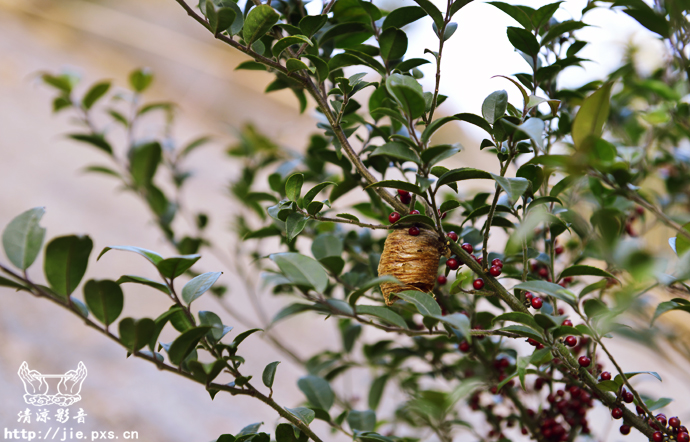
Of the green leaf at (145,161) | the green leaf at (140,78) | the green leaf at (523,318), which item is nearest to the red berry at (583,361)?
the green leaf at (523,318)

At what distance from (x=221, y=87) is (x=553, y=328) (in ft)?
9.17

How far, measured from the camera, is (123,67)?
2.88m

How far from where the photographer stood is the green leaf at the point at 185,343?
44cm

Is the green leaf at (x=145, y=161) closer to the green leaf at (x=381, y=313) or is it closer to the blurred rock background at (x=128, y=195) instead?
the blurred rock background at (x=128, y=195)

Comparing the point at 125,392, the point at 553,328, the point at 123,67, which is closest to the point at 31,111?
the point at 123,67

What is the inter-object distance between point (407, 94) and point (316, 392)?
45 centimetres

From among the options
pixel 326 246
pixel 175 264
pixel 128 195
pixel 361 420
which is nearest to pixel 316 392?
pixel 361 420

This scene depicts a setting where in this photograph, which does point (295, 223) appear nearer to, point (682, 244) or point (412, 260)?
point (412, 260)

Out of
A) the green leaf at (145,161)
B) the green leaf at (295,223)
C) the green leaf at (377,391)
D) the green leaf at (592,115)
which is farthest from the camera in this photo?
the green leaf at (145,161)

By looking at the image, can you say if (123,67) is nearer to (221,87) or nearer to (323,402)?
A: (221,87)

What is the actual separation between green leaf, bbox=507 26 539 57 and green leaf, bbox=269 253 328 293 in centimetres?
34

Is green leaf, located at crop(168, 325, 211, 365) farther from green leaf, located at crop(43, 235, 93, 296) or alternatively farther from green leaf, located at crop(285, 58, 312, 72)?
green leaf, located at crop(285, 58, 312, 72)

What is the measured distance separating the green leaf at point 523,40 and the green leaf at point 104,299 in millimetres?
497

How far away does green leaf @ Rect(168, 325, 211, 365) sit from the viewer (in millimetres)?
443
